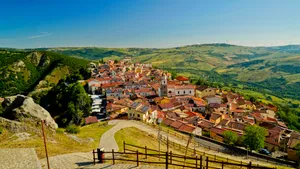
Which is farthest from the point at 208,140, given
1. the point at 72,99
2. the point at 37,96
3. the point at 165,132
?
the point at 37,96

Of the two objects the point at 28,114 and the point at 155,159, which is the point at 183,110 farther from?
the point at 155,159

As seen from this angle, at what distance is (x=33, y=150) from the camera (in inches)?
823

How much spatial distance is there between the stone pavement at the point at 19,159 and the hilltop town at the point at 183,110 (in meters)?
32.4

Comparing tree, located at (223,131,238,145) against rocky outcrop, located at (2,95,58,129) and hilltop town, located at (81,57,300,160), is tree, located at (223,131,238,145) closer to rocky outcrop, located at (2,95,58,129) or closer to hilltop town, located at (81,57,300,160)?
hilltop town, located at (81,57,300,160)

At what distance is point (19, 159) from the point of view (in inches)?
746

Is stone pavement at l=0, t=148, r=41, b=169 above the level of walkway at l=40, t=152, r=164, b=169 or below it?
above

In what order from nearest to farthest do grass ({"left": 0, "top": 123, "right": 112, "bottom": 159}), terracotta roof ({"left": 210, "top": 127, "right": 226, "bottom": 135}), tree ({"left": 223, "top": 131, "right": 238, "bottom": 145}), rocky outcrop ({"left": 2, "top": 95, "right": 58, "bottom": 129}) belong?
grass ({"left": 0, "top": 123, "right": 112, "bottom": 159}) < rocky outcrop ({"left": 2, "top": 95, "right": 58, "bottom": 129}) < tree ({"left": 223, "top": 131, "right": 238, "bottom": 145}) < terracotta roof ({"left": 210, "top": 127, "right": 226, "bottom": 135})

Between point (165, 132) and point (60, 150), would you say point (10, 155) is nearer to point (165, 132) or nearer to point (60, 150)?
point (60, 150)

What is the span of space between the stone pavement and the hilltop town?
32419 mm

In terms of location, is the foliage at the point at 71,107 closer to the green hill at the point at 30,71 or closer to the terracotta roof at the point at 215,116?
the terracotta roof at the point at 215,116

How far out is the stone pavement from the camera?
17688mm

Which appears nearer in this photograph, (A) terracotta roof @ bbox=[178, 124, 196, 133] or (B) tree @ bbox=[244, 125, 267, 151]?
(B) tree @ bbox=[244, 125, 267, 151]

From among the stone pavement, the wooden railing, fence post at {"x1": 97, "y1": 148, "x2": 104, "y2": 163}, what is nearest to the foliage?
the stone pavement

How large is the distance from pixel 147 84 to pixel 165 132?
172 ft
